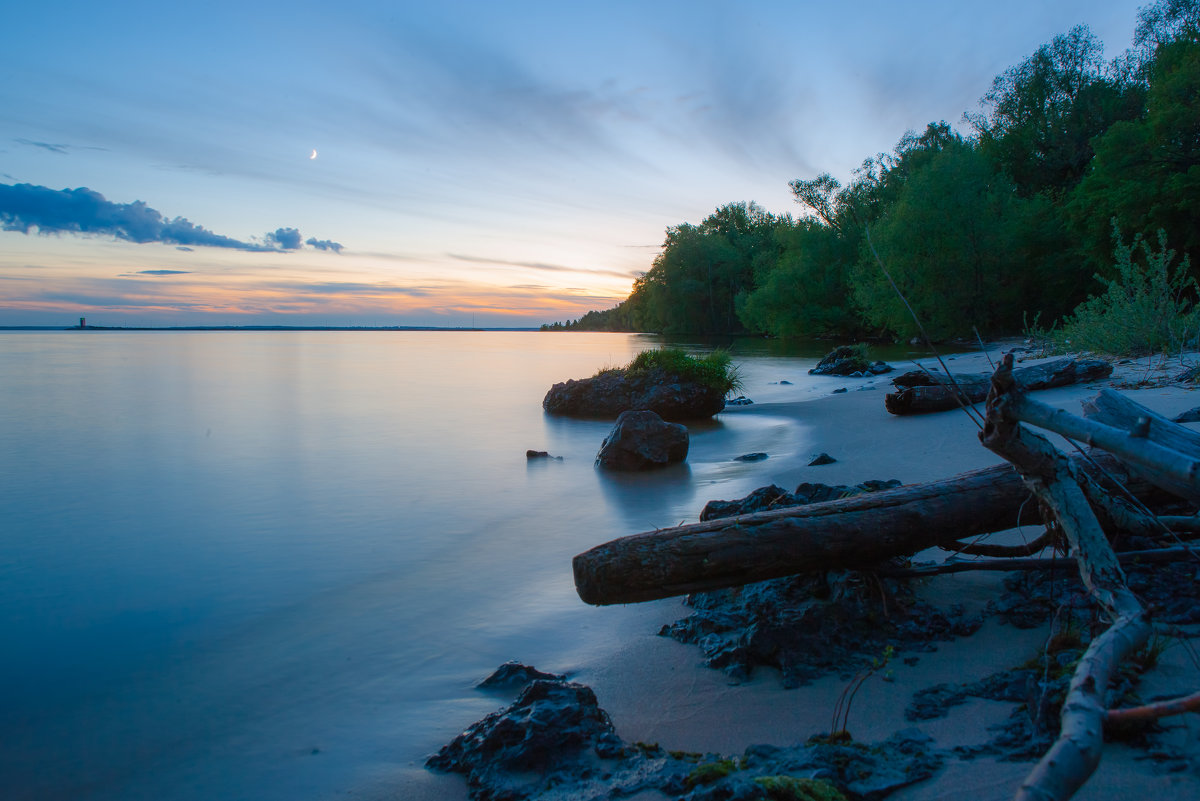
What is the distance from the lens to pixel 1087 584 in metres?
2.48

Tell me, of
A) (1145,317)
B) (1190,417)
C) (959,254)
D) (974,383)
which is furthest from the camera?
(959,254)

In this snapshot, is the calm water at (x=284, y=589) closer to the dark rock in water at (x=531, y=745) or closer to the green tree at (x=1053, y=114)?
the dark rock in water at (x=531, y=745)

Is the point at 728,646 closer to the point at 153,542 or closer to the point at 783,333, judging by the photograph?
the point at 153,542

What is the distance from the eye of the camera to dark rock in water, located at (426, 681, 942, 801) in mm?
2115

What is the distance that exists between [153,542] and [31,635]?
2.10 meters

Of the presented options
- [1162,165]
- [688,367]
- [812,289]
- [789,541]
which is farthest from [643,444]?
[812,289]

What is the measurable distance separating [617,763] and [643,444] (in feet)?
22.0

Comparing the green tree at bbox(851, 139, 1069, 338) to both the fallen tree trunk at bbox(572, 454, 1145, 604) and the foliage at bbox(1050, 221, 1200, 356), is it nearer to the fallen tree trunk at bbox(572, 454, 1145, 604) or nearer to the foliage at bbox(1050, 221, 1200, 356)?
the foliage at bbox(1050, 221, 1200, 356)

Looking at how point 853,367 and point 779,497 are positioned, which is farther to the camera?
point 853,367

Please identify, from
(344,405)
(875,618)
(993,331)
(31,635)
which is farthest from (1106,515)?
(993,331)

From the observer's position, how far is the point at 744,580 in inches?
129

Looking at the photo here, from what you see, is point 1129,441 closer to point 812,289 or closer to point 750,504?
point 750,504

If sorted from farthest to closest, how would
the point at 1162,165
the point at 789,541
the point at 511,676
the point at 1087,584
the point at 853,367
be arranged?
the point at 1162,165
the point at 853,367
the point at 511,676
the point at 789,541
the point at 1087,584

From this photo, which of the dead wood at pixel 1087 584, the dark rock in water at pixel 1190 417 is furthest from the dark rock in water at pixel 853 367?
the dead wood at pixel 1087 584
